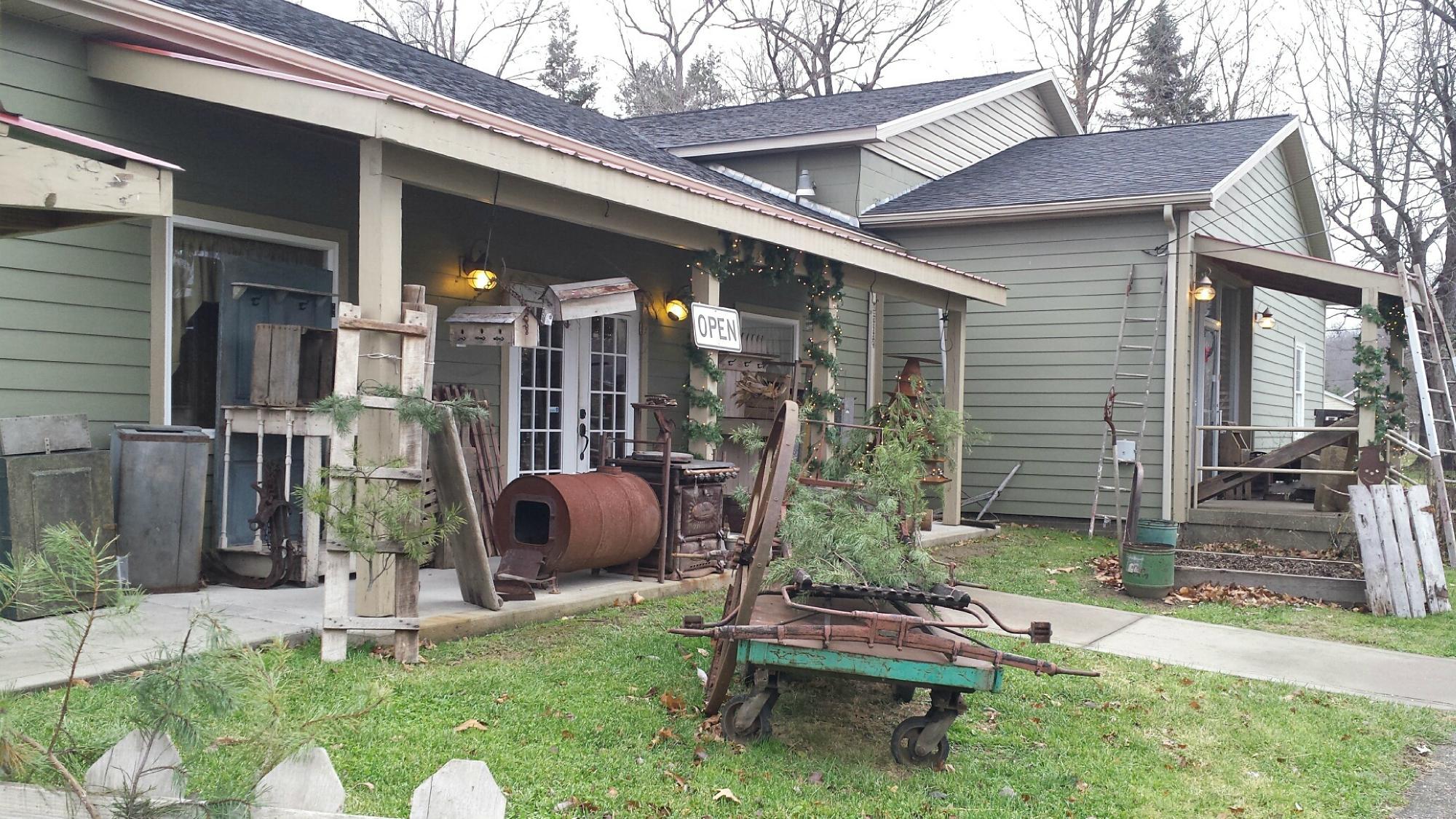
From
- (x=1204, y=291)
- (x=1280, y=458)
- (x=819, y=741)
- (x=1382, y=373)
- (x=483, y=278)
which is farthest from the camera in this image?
(x=1204, y=291)

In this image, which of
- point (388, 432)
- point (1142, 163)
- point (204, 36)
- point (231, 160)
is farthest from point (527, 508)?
point (1142, 163)

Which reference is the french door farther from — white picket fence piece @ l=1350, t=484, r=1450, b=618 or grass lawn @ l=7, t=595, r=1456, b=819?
white picket fence piece @ l=1350, t=484, r=1450, b=618

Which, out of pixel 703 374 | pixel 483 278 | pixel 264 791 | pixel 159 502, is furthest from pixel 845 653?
pixel 483 278

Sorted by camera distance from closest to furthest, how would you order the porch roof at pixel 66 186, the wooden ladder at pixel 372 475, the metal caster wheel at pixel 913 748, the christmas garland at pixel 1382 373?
the porch roof at pixel 66 186 < the metal caster wheel at pixel 913 748 < the wooden ladder at pixel 372 475 < the christmas garland at pixel 1382 373

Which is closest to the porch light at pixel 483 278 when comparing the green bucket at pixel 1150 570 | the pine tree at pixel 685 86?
the green bucket at pixel 1150 570

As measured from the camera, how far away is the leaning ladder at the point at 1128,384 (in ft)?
40.9

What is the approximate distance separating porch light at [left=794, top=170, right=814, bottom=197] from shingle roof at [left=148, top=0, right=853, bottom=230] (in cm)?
168

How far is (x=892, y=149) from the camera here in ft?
48.0

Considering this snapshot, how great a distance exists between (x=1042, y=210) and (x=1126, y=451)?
3.07 metres

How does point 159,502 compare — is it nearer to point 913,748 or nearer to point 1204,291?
point 913,748

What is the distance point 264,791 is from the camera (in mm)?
2221

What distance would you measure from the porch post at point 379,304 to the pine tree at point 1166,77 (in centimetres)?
2571

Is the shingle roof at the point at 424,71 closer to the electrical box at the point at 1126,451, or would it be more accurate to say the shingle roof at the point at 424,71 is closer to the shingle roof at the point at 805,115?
the shingle roof at the point at 805,115

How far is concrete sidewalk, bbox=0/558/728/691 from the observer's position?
465 cm
